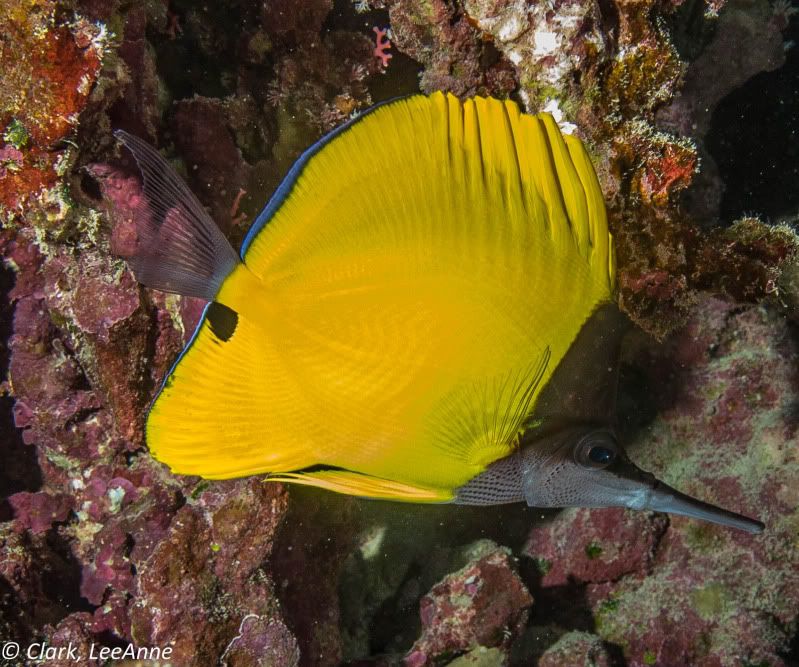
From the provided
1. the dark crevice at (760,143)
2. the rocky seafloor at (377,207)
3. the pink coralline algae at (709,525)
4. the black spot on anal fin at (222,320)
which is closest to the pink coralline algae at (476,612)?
the rocky seafloor at (377,207)

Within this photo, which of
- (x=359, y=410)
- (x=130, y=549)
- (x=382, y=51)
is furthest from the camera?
(x=130, y=549)

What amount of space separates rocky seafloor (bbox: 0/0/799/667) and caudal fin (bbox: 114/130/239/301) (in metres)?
0.69

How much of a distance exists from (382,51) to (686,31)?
62.3 inches

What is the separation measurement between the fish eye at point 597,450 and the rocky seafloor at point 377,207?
2.18ft

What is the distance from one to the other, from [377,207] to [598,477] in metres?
0.98

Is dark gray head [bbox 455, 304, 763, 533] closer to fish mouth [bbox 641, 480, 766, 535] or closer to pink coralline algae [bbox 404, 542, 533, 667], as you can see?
fish mouth [bbox 641, 480, 766, 535]

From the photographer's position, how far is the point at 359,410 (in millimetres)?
1494

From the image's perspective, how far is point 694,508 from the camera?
156 centimetres

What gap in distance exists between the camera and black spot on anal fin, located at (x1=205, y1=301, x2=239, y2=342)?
5.08ft

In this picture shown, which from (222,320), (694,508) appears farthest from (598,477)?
(222,320)

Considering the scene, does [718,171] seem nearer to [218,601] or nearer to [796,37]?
[796,37]

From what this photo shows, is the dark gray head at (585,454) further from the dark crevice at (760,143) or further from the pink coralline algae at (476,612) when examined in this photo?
the dark crevice at (760,143)

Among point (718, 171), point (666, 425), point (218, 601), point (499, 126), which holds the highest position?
point (718, 171)

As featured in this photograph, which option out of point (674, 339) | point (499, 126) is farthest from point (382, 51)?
point (674, 339)
